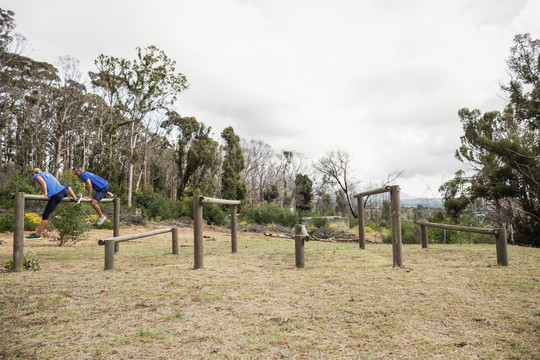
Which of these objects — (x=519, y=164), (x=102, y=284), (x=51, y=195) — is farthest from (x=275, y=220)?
(x=102, y=284)

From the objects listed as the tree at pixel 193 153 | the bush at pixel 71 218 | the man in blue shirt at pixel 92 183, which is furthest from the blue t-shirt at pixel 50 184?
the tree at pixel 193 153

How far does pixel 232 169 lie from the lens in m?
26.7

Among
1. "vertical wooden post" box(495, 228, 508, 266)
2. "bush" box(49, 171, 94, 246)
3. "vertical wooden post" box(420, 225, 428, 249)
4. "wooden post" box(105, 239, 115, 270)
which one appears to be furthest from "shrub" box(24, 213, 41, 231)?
"vertical wooden post" box(495, 228, 508, 266)

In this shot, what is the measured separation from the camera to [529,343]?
239cm

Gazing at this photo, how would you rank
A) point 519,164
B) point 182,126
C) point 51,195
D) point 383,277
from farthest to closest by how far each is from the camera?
point 182,126
point 519,164
point 51,195
point 383,277

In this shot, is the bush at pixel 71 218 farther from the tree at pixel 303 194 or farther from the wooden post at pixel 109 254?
the tree at pixel 303 194

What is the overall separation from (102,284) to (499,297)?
4.79 meters

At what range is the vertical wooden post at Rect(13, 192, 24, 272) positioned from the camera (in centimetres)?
520

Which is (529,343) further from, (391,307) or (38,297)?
(38,297)

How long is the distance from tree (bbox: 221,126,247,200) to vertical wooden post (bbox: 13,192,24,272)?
1987 centimetres

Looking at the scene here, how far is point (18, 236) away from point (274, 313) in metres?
4.88

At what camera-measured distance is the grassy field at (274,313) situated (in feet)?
7.96

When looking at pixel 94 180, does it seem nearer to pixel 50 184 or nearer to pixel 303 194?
pixel 50 184

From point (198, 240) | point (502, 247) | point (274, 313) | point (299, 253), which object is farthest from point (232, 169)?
point (274, 313)
